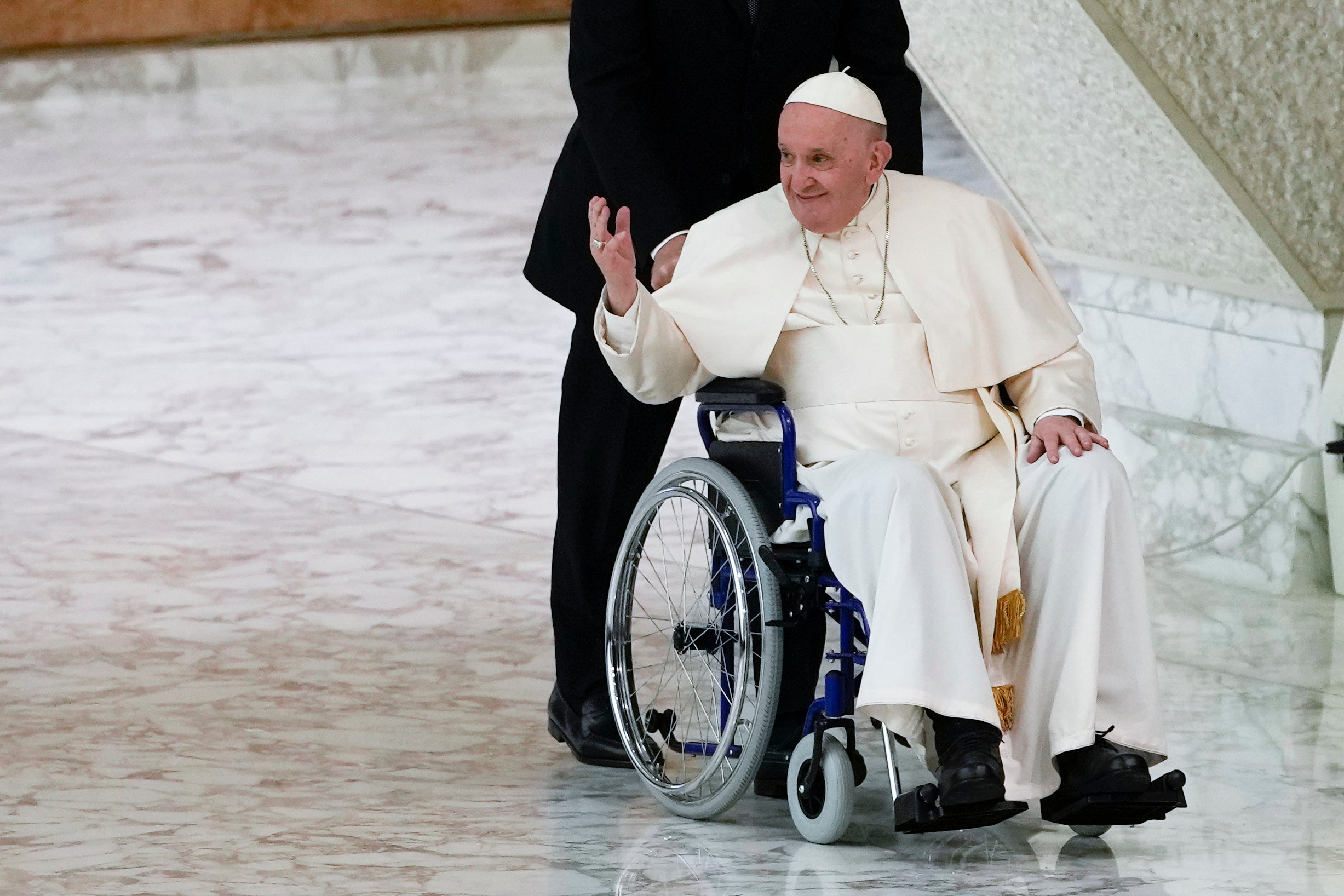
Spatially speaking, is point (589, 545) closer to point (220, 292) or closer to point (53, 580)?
point (53, 580)

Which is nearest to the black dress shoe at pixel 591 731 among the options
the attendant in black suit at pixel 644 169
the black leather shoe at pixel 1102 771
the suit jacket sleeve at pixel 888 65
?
the attendant in black suit at pixel 644 169

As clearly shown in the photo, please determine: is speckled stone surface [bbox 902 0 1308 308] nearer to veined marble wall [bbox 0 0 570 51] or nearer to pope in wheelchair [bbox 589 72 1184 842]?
pope in wheelchair [bbox 589 72 1184 842]

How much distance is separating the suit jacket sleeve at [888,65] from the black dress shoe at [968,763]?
0.95 metres

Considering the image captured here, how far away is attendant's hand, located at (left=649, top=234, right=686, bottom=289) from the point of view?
306cm

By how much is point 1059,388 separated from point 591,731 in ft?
3.04

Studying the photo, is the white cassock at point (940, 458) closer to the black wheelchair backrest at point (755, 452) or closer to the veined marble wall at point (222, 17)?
the black wheelchair backrest at point (755, 452)

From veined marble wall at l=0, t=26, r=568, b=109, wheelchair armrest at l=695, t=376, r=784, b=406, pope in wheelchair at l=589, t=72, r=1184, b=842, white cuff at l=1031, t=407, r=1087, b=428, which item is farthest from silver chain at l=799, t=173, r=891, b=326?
veined marble wall at l=0, t=26, r=568, b=109

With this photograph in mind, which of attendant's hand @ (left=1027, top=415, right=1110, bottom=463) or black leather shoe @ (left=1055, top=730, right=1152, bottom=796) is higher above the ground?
attendant's hand @ (left=1027, top=415, right=1110, bottom=463)

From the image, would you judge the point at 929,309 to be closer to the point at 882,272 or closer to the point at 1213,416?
the point at 882,272

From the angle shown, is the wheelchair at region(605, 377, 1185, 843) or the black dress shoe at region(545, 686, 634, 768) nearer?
the wheelchair at region(605, 377, 1185, 843)

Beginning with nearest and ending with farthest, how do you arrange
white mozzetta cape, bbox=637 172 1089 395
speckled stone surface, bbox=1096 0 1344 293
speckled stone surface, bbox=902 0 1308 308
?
white mozzetta cape, bbox=637 172 1089 395, speckled stone surface, bbox=1096 0 1344 293, speckled stone surface, bbox=902 0 1308 308

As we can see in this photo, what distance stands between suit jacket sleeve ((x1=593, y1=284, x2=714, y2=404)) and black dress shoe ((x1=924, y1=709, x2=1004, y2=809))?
636mm

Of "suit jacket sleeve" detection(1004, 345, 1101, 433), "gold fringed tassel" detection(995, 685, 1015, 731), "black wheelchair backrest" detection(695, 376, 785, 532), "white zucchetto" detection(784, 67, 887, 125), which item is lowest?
"gold fringed tassel" detection(995, 685, 1015, 731)

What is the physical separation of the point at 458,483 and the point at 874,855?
2728 millimetres
